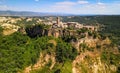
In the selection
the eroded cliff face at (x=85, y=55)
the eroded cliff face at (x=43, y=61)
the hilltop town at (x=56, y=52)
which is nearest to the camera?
the hilltop town at (x=56, y=52)

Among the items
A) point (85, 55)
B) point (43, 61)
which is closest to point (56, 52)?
point (43, 61)

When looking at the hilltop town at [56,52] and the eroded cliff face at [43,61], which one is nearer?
the hilltop town at [56,52]

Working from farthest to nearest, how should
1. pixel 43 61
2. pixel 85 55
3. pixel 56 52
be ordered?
pixel 85 55 < pixel 56 52 < pixel 43 61

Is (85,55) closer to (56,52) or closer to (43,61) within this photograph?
(56,52)

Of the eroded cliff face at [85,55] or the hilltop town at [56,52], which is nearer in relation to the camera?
the hilltop town at [56,52]

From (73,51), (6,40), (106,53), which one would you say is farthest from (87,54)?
(6,40)

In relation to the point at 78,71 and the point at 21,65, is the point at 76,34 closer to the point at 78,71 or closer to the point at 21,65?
the point at 78,71

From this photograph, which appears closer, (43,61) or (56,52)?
(43,61)

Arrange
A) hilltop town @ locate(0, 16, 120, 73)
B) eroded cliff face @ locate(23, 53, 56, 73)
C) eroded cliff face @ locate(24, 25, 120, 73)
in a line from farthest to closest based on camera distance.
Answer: eroded cliff face @ locate(24, 25, 120, 73) → eroded cliff face @ locate(23, 53, 56, 73) → hilltop town @ locate(0, 16, 120, 73)

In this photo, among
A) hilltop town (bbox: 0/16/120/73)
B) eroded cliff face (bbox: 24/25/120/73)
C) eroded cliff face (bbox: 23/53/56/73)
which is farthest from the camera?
eroded cliff face (bbox: 24/25/120/73)

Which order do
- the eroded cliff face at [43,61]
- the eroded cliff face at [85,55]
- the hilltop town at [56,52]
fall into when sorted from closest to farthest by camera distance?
the hilltop town at [56,52] < the eroded cliff face at [43,61] < the eroded cliff face at [85,55]

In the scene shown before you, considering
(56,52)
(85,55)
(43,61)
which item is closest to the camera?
(43,61)

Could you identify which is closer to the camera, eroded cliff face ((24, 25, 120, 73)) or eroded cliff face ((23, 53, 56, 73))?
eroded cliff face ((23, 53, 56, 73))

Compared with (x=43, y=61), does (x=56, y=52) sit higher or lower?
higher
